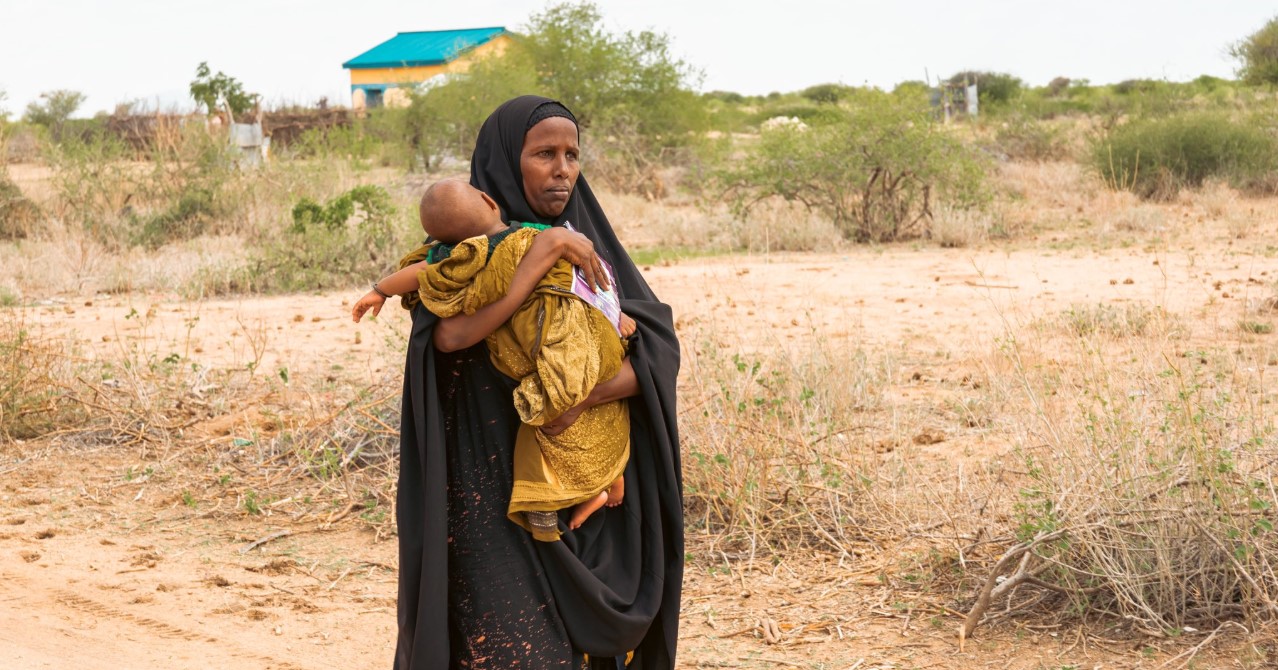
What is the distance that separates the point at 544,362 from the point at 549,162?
1.25 ft

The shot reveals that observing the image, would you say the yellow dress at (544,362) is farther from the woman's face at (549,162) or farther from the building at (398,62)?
the building at (398,62)

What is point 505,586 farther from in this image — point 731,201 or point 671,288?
point 731,201

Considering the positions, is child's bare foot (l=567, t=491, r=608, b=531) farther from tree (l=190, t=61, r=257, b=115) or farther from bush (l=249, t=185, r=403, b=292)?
tree (l=190, t=61, r=257, b=115)

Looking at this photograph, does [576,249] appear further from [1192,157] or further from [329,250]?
[1192,157]

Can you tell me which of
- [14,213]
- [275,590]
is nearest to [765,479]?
[275,590]

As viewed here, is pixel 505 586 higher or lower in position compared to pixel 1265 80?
lower

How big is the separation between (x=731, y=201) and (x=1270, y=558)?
1035 cm

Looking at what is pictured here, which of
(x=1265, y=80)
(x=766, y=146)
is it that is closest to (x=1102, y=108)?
(x=1265, y=80)

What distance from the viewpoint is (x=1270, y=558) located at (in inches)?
128

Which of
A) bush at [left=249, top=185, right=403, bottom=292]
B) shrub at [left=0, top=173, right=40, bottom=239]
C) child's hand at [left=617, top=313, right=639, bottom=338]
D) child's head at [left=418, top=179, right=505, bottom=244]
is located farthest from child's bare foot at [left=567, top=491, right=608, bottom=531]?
shrub at [left=0, top=173, right=40, bottom=239]

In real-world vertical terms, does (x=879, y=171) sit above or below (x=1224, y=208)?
above

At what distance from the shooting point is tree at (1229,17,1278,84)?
947 inches

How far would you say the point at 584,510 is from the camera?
2213 mm

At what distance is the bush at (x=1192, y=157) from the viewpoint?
14.5 metres
